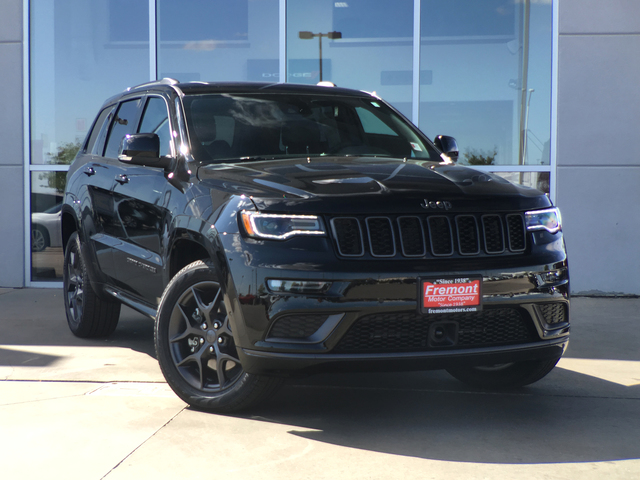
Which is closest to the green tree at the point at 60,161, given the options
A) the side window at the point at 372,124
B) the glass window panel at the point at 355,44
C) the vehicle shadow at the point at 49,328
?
the vehicle shadow at the point at 49,328

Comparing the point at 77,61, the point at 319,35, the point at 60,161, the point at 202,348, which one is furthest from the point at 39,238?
the point at 202,348

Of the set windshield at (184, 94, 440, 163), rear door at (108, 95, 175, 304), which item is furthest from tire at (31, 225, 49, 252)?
windshield at (184, 94, 440, 163)

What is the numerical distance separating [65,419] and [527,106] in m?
6.82

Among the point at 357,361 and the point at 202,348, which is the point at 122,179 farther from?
the point at 357,361

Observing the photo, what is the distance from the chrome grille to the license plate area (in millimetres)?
133

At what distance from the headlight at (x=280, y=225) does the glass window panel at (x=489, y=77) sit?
602cm

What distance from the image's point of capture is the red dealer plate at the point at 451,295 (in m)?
3.40

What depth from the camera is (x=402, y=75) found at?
9.23 m

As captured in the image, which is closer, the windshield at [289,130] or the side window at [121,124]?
the windshield at [289,130]

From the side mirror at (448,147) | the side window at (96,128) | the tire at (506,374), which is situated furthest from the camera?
the side window at (96,128)

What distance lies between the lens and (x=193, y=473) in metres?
3.11

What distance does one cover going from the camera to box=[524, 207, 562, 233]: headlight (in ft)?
12.4

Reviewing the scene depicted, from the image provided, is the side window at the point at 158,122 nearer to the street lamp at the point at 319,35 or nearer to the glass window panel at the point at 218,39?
the glass window panel at the point at 218,39

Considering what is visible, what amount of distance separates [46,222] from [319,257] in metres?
6.97
